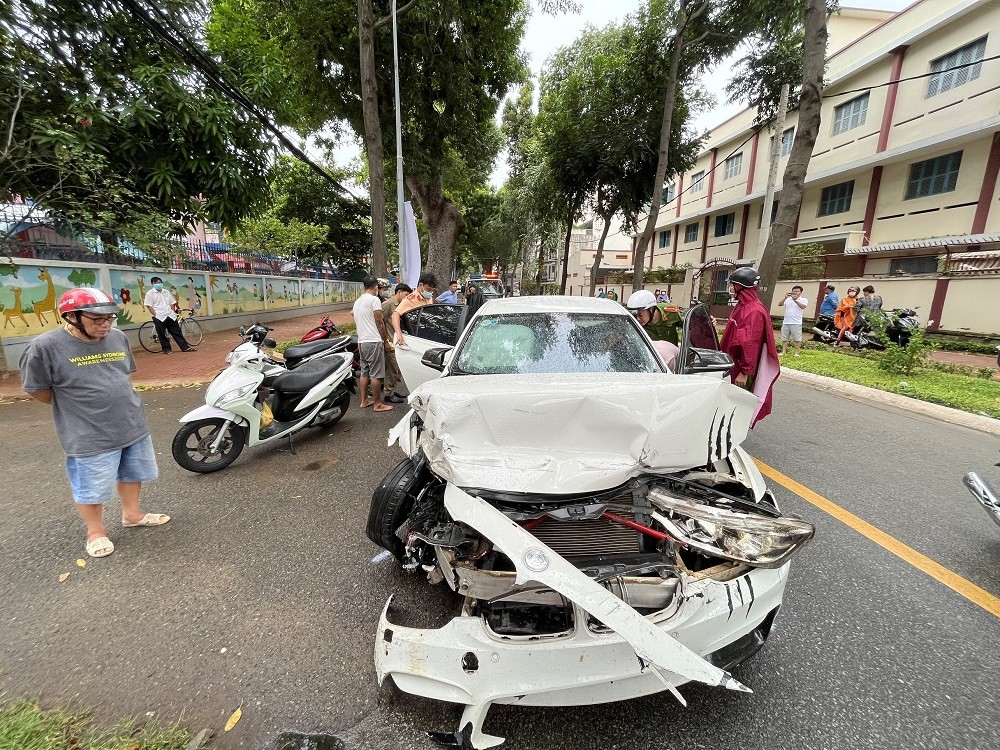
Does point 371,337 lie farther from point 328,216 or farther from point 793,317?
point 328,216

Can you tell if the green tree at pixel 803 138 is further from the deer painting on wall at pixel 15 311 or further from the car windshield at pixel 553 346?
the deer painting on wall at pixel 15 311

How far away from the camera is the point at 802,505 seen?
322 centimetres

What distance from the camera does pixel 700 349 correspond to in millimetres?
3098

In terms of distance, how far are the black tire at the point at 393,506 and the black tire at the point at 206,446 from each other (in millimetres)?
2392

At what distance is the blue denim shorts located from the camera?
8.45 feet

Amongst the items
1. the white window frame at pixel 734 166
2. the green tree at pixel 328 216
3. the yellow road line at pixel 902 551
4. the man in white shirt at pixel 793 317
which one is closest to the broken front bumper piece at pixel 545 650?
the yellow road line at pixel 902 551

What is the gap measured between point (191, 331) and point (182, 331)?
37 centimetres

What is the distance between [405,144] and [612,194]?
963 centimetres

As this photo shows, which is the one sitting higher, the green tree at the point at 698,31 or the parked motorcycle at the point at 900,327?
the green tree at the point at 698,31

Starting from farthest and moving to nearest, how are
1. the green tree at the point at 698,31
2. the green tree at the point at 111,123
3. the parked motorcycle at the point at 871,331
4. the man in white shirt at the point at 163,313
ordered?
the green tree at the point at 698,31, the parked motorcycle at the point at 871,331, the man in white shirt at the point at 163,313, the green tree at the point at 111,123

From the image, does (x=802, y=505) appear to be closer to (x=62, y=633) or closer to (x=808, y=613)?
(x=808, y=613)

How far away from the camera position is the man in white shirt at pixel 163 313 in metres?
8.60

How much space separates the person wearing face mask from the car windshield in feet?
6.66

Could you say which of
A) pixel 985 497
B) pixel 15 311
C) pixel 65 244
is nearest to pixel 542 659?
pixel 985 497
